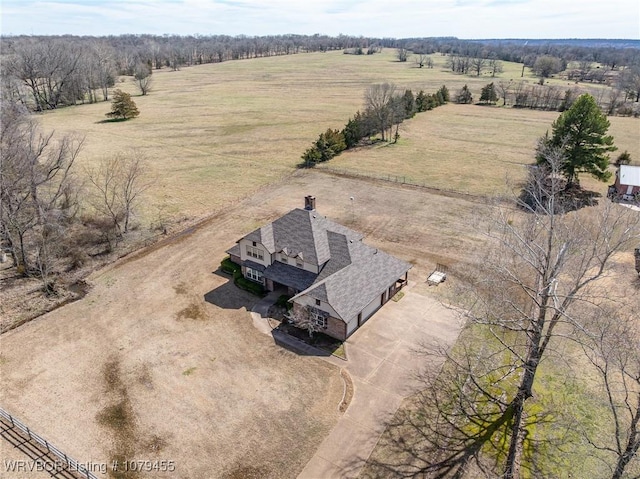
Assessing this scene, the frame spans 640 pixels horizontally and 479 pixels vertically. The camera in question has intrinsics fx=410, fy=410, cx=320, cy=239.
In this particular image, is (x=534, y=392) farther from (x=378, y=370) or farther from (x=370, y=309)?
(x=370, y=309)

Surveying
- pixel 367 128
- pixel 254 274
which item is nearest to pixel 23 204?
pixel 254 274

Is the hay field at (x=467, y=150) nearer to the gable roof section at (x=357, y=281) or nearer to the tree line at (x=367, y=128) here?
the tree line at (x=367, y=128)

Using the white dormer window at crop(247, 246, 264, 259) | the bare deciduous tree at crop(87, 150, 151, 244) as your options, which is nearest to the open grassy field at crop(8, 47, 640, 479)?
the bare deciduous tree at crop(87, 150, 151, 244)

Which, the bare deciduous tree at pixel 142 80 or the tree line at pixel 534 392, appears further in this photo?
the bare deciduous tree at pixel 142 80

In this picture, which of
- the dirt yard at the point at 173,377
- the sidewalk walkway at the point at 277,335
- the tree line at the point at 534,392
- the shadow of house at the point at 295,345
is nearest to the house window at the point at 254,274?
the dirt yard at the point at 173,377

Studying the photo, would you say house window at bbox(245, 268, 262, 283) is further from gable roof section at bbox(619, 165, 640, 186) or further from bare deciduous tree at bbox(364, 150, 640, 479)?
gable roof section at bbox(619, 165, 640, 186)

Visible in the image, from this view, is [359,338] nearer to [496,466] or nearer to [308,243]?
[308,243]
